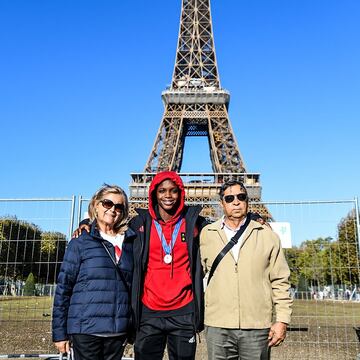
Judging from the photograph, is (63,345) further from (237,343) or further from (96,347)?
(237,343)

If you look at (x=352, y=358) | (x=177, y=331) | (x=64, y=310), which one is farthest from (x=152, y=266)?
(x=352, y=358)

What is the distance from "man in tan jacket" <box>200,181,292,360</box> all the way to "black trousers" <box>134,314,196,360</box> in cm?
15

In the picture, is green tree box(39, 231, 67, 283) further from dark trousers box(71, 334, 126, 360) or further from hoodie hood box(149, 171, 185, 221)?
dark trousers box(71, 334, 126, 360)

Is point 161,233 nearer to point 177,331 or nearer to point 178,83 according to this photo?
point 177,331

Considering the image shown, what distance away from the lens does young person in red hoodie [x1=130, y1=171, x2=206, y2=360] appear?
3.17 metres

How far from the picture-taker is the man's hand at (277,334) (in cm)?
306

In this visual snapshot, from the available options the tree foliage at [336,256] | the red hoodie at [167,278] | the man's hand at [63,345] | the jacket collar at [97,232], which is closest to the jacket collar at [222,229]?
the red hoodie at [167,278]

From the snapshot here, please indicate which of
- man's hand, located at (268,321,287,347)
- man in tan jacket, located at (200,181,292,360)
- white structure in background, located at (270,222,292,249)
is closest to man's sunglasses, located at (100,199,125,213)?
man in tan jacket, located at (200,181,292,360)

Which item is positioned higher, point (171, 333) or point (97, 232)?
point (97, 232)

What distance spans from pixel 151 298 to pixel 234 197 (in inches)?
42.9

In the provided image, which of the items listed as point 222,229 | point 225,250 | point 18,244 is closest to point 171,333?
point 225,250

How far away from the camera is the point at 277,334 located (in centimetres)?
306

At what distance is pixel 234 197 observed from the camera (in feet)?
11.1

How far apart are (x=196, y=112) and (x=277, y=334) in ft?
122
